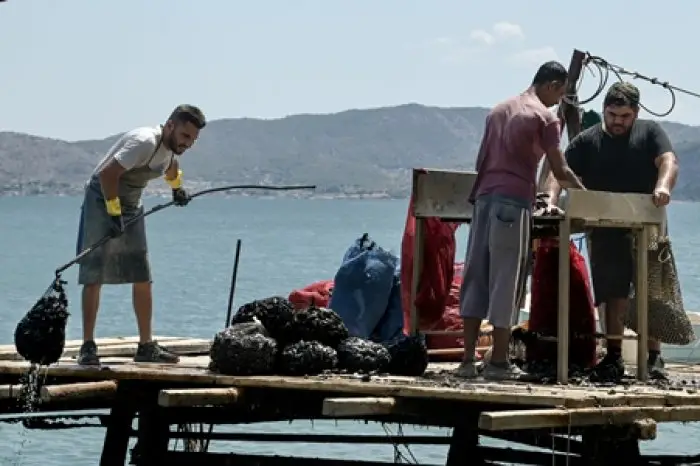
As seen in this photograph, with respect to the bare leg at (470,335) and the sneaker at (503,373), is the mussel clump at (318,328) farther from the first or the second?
the sneaker at (503,373)

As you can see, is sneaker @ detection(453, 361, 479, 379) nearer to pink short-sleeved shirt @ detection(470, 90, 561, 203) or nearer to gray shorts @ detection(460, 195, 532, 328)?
gray shorts @ detection(460, 195, 532, 328)

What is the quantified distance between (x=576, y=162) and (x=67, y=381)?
3400mm

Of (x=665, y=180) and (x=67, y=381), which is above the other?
(x=665, y=180)

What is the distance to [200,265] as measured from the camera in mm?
62469

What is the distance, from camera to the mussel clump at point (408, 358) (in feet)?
34.8

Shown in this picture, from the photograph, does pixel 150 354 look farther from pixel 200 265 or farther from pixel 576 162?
pixel 200 265

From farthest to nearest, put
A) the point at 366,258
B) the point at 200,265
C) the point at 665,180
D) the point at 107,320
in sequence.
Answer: the point at 200,265
the point at 107,320
the point at 366,258
the point at 665,180

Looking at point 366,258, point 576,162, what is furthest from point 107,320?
point 576,162

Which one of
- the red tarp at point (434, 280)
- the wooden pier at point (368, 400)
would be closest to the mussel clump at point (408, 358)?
the wooden pier at point (368, 400)

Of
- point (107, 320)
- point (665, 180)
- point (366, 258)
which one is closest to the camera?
point (665, 180)

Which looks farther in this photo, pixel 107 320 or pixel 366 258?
pixel 107 320

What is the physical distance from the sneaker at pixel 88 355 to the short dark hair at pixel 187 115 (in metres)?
1.43

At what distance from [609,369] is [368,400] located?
1.96 meters

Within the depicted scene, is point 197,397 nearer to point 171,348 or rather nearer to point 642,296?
point 642,296
